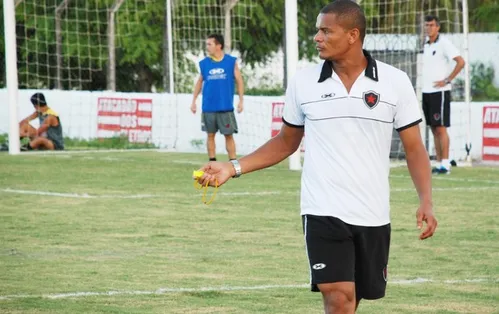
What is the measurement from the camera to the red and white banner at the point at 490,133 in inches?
864

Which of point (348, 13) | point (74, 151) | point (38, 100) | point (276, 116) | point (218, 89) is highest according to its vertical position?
point (348, 13)

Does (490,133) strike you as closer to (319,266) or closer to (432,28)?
(432,28)

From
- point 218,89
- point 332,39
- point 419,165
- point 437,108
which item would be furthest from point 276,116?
point 332,39

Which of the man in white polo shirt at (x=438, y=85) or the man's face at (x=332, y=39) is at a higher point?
the man's face at (x=332, y=39)

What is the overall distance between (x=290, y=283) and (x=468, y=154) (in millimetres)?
12258

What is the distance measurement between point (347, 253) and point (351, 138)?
0.55 meters

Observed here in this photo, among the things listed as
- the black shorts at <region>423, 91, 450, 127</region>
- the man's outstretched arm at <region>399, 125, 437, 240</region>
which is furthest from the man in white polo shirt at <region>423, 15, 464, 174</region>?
the man's outstretched arm at <region>399, 125, 437, 240</region>

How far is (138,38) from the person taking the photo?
36625 mm

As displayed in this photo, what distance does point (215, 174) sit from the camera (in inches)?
264

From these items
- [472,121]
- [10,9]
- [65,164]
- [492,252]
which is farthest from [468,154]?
[492,252]

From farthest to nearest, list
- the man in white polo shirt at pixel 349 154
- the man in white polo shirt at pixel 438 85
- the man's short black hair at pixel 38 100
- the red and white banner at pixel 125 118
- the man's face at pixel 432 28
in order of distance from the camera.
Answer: the red and white banner at pixel 125 118
the man's short black hair at pixel 38 100
the man's face at pixel 432 28
the man in white polo shirt at pixel 438 85
the man in white polo shirt at pixel 349 154

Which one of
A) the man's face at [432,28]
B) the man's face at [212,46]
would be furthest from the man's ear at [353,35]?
the man's face at [212,46]

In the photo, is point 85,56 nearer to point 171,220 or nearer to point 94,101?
point 94,101

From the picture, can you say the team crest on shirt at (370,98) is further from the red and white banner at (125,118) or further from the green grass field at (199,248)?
the red and white banner at (125,118)
